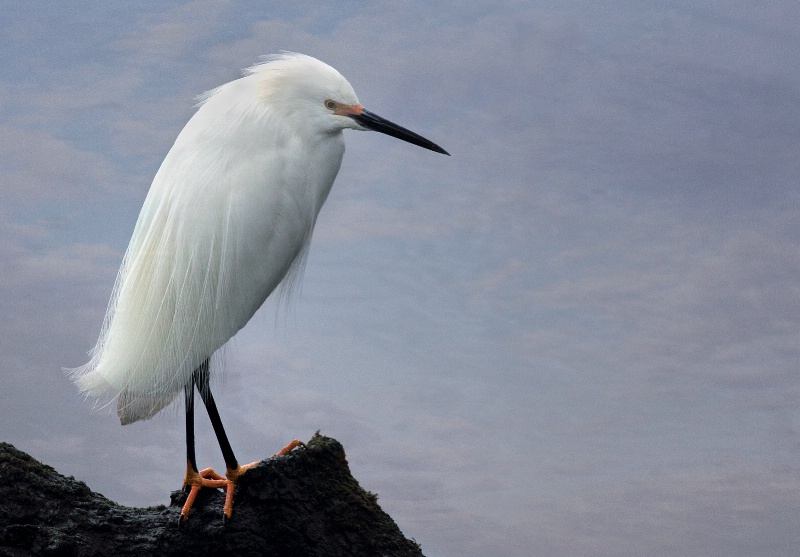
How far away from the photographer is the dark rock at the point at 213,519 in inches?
159

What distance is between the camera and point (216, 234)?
4391 millimetres

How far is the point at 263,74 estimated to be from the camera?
4.70m

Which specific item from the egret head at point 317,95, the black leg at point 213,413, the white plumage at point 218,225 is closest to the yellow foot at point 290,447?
the black leg at point 213,413

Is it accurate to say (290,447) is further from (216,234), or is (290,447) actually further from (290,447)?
(216,234)

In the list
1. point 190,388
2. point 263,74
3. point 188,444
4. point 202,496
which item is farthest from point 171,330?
point 263,74

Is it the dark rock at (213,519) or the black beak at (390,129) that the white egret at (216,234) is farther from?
the dark rock at (213,519)

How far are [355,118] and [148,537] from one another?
9.01ft

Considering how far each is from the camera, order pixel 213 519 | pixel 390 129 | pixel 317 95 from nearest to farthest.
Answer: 1. pixel 213 519
2. pixel 317 95
3. pixel 390 129

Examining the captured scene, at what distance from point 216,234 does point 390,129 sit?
1.30 m

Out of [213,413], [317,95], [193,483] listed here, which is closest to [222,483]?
[193,483]

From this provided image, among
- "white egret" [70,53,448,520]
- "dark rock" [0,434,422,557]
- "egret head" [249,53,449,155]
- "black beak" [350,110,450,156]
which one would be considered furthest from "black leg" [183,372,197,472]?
"black beak" [350,110,450,156]

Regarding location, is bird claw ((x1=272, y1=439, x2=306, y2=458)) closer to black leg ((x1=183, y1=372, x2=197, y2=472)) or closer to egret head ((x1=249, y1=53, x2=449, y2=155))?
black leg ((x1=183, y1=372, x2=197, y2=472))

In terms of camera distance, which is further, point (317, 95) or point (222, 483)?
point (317, 95)

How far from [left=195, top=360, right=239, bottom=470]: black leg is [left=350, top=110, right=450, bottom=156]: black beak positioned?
1.77 m
